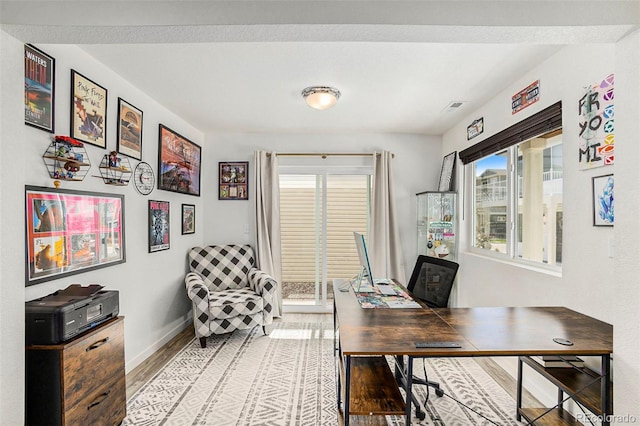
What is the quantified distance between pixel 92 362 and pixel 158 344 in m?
1.65

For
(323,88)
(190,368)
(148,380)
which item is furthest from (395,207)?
(148,380)

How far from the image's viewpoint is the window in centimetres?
253

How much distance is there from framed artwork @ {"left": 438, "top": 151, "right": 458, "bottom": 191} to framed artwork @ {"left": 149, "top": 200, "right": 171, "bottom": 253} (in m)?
Result: 3.31

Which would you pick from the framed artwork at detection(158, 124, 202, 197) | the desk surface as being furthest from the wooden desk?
the framed artwork at detection(158, 124, 202, 197)

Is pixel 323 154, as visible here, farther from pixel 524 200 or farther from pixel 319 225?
pixel 524 200

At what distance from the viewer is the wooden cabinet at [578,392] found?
4.99 ft

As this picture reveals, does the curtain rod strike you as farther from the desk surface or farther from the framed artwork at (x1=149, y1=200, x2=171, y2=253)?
the desk surface

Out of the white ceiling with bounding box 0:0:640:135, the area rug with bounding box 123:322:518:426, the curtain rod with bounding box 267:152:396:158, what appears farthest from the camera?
the curtain rod with bounding box 267:152:396:158

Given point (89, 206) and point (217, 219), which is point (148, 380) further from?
point (217, 219)

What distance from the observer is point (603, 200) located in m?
1.92

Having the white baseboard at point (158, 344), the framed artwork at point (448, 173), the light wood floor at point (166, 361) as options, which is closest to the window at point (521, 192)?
the framed artwork at point (448, 173)

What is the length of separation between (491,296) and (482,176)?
1273mm

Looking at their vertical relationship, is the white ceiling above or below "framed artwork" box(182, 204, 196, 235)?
above

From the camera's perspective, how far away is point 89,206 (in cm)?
239
